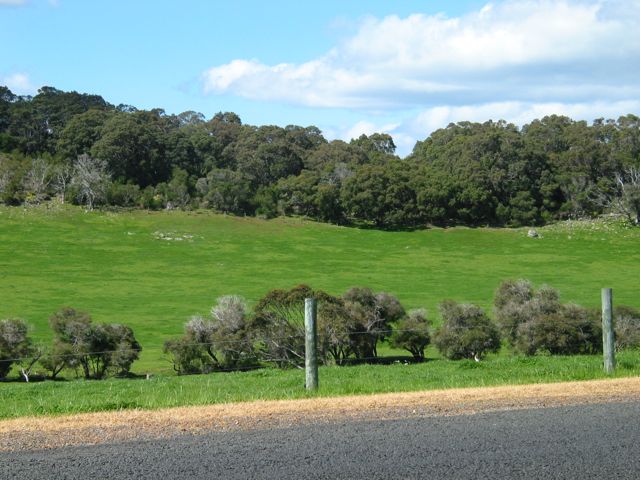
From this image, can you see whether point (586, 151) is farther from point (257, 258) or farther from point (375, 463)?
point (375, 463)

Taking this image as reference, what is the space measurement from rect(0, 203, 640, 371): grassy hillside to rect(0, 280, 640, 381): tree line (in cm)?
1200

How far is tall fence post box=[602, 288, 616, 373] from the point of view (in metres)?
12.4

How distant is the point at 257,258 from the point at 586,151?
47582mm

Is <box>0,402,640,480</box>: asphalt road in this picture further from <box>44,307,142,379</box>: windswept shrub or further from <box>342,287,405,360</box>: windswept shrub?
<box>44,307,142,379</box>: windswept shrub

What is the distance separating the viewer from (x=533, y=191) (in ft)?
320

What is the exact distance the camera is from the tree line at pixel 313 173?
91812 mm

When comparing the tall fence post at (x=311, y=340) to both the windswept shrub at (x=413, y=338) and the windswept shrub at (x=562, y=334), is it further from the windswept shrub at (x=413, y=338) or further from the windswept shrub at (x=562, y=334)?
the windswept shrub at (x=413, y=338)

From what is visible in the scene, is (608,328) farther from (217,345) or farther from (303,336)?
(217,345)

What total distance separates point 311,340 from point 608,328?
458 centimetres

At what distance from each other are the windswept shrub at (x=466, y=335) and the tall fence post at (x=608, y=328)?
679 inches

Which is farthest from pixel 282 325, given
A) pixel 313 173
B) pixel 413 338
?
pixel 313 173

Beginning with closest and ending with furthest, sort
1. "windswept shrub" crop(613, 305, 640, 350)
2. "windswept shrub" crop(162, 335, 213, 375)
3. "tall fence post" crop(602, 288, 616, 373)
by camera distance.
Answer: "tall fence post" crop(602, 288, 616, 373) < "windswept shrub" crop(613, 305, 640, 350) < "windswept shrub" crop(162, 335, 213, 375)

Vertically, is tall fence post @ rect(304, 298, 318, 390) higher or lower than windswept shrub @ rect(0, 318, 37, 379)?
higher

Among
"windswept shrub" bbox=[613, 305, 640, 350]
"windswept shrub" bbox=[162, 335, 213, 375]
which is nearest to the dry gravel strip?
"windswept shrub" bbox=[613, 305, 640, 350]
